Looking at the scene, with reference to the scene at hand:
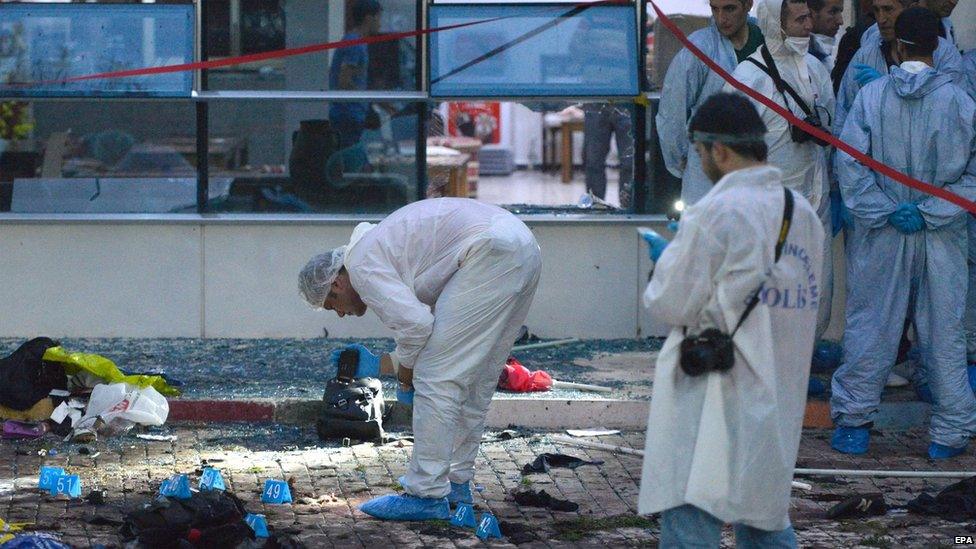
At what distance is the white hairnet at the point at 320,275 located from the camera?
6.36 m

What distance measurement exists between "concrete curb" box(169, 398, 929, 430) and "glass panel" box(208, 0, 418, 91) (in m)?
2.75

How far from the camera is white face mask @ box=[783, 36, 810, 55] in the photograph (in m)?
8.05

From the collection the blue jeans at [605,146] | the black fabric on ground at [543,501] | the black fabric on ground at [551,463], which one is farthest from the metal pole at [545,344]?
the black fabric on ground at [543,501]

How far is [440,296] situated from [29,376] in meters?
2.93

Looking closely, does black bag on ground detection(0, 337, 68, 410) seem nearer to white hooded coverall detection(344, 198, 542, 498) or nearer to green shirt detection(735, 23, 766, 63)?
white hooded coverall detection(344, 198, 542, 498)

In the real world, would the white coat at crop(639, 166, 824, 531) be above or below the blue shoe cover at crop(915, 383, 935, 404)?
above

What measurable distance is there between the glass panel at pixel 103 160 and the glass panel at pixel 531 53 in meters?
1.76

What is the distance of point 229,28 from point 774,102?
4063 millimetres

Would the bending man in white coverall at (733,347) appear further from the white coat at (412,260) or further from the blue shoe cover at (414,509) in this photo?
the blue shoe cover at (414,509)

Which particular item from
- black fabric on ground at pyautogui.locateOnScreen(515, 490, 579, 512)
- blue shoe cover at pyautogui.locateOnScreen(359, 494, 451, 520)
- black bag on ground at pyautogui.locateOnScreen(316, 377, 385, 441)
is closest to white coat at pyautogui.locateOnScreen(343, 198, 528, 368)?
blue shoe cover at pyautogui.locateOnScreen(359, 494, 451, 520)

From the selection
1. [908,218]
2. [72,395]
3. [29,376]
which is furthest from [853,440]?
[29,376]

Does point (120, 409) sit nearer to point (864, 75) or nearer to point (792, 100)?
point (792, 100)

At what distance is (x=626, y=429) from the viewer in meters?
8.36

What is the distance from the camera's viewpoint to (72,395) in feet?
27.1
